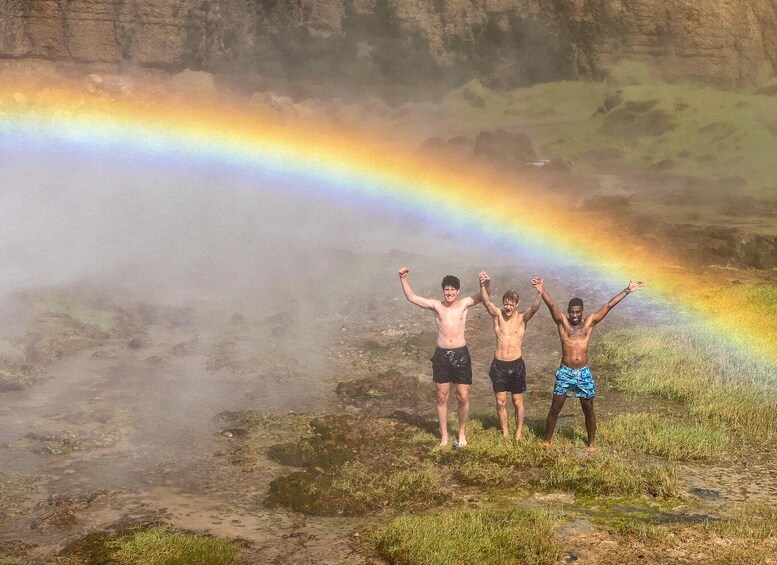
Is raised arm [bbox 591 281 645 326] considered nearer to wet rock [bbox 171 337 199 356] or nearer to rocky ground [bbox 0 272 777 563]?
rocky ground [bbox 0 272 777 563]

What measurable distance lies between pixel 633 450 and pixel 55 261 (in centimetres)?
1670

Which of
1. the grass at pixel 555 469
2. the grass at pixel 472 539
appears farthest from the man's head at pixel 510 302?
the grass at pixel 472 539

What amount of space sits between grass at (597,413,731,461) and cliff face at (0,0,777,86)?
95.0 ft

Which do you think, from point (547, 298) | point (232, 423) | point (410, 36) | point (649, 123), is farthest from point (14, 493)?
point (410, 36)

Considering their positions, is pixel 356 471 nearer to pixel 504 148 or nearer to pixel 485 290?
pixel 485 290

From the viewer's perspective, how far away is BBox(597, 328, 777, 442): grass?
1080 centimetres

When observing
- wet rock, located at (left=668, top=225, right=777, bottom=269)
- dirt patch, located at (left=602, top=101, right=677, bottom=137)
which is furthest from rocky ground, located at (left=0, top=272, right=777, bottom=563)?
A: dirt patch, located at (left=602, top=101, right=677, bottom=137)

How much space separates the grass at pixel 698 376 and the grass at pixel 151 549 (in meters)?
6.14

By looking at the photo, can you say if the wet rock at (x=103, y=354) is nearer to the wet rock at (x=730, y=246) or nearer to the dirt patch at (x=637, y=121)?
the wet rock at (x=730, y=246)

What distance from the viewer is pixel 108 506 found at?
327 inches

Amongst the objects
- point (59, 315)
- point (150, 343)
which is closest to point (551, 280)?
point (150, 343)

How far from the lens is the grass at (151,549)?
720 cm

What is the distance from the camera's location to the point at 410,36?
3978cm

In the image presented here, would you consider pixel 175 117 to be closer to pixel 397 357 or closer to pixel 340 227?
pixel 340 227
